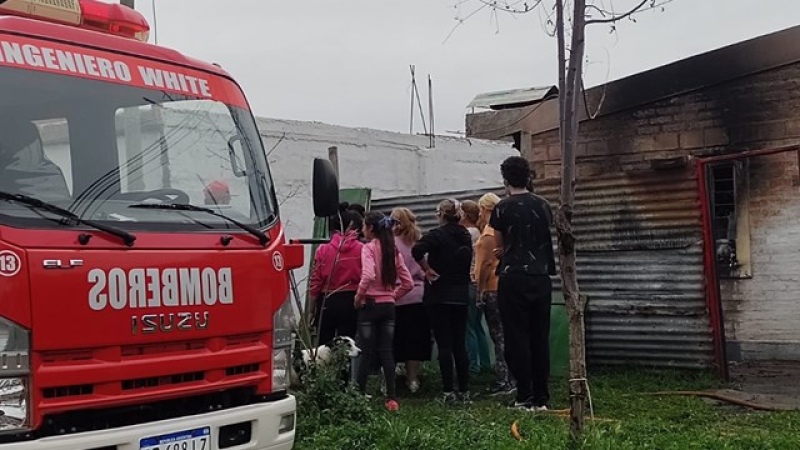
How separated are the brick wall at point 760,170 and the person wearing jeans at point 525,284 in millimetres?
3088

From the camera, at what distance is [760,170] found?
10.2 m

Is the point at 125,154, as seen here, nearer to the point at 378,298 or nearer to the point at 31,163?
the point at 31,163

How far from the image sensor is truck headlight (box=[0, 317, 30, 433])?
386 cm

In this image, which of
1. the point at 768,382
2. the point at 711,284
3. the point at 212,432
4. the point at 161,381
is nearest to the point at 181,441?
the point at 212,432

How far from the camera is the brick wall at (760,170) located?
32.8ft

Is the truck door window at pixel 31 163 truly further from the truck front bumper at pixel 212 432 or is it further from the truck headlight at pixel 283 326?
the truck headlight at pixel 283 326

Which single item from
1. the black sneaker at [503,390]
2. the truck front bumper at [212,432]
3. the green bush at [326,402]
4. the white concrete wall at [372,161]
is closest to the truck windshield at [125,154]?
the truck front bumper at [212,432]

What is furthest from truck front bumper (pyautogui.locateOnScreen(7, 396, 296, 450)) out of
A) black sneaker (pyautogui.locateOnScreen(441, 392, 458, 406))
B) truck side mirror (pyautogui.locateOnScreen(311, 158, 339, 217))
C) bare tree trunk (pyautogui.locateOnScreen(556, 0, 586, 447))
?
black sneaker (pyautogui.locateOnScreen(441, 392, 458, 406))

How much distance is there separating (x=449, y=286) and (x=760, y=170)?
439 cm

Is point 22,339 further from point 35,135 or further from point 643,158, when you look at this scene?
point 643,158

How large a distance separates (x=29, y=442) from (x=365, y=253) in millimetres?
3845

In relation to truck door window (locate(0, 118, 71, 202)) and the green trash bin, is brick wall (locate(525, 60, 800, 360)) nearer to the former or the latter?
the green trash bin

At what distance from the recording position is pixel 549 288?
24.4ft

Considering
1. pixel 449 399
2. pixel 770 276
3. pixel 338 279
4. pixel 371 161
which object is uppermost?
pixel 371 161
